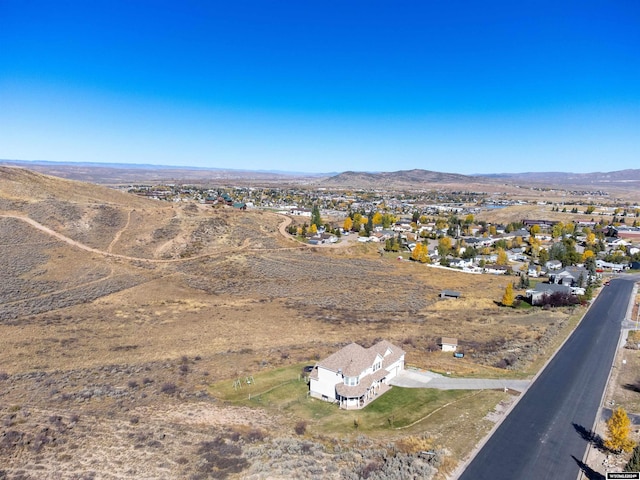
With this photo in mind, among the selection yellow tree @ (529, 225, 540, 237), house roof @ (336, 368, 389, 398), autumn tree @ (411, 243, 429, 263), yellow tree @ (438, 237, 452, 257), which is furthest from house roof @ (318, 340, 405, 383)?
yellow tree @ (529, 225, 540, 237)

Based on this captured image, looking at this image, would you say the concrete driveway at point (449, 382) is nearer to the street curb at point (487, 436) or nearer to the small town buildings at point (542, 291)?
the street curb at point (487, 436)

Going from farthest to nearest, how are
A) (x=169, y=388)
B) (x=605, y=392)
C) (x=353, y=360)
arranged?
(x=169, y=388)
(x=605, y=392)
(x=353, y=360)

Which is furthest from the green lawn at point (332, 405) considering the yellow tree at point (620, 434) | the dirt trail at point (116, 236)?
the dirt trail at point (116, 236)

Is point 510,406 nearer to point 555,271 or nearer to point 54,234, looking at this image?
point 555,271

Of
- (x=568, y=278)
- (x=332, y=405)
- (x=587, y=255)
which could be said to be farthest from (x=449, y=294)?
(x=587, y=255)

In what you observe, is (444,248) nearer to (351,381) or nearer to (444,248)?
(444,248)
